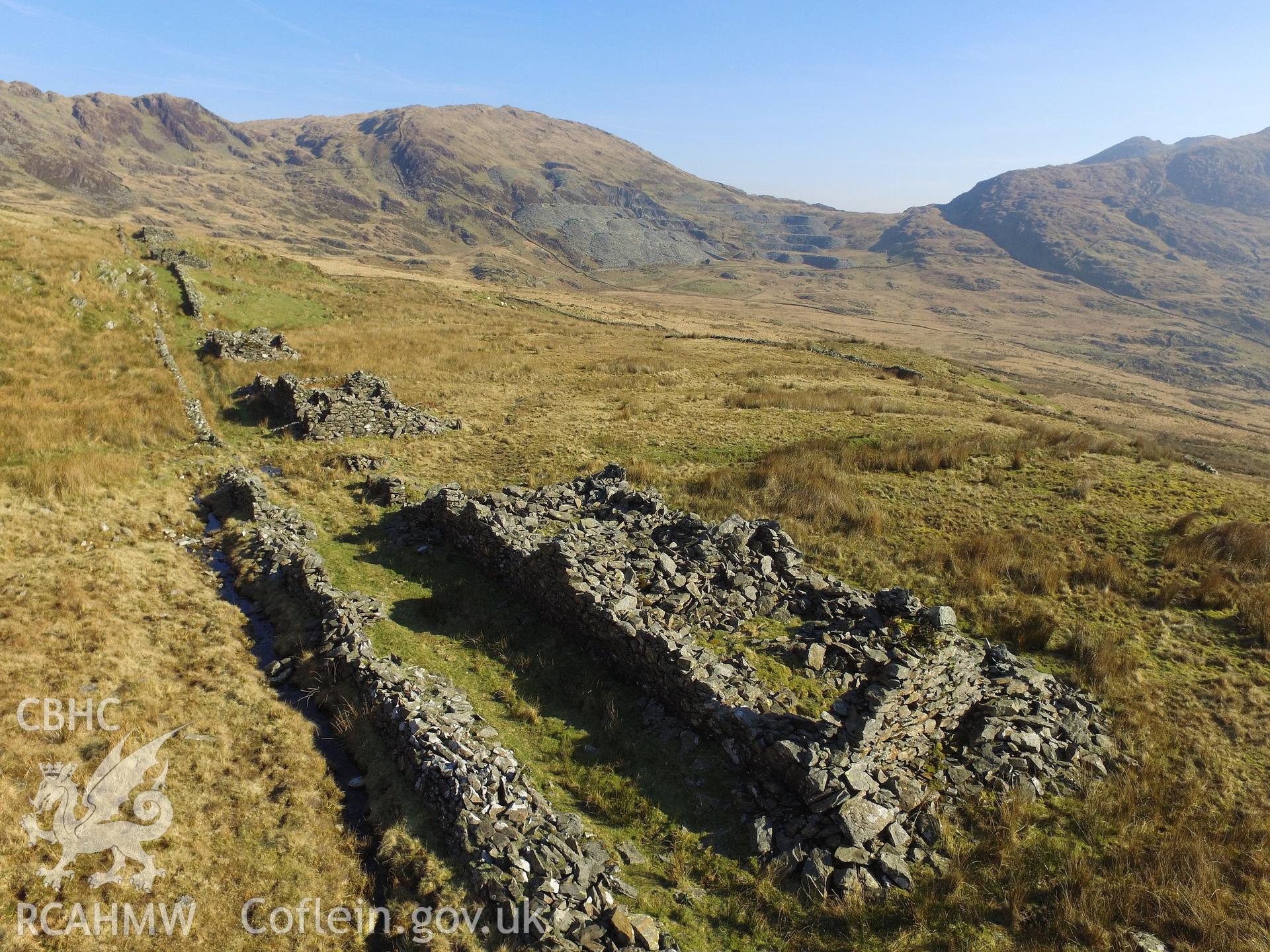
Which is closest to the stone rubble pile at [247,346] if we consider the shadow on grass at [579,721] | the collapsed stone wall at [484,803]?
the shadow on grass at [579,721]

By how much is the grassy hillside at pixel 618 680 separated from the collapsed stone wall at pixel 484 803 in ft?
1.65

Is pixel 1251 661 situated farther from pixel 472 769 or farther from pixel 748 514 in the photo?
pixel 472 769

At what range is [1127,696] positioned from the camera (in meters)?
11.6

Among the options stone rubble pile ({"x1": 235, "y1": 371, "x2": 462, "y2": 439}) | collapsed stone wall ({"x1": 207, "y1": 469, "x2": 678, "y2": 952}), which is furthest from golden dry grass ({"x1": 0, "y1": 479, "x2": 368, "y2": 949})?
stone rubble pile ({"x1": 235, "y1": 371, "x2": 462, "y2": 439})

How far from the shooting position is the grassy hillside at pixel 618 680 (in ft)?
26.1

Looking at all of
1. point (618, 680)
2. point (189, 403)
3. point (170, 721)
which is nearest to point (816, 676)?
point (618, 680)

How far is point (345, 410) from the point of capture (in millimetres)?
27266

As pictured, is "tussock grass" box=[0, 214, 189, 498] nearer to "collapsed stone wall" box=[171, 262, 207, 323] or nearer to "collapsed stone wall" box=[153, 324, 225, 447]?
"collapsed stone wall" box=[153, 324, 225, 447]

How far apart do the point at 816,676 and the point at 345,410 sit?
2360cm

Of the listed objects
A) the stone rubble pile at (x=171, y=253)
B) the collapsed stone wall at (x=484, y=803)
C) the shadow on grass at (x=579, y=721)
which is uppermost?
the stone rubble pile at (x=171, y=253)

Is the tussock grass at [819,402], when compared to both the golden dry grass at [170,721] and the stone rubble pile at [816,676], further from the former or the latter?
the golden dry grass at [170,721]

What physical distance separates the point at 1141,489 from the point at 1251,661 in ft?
33.3

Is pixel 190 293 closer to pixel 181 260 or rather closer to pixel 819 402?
pixel 181 260

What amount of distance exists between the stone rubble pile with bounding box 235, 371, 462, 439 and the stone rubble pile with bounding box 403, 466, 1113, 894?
43.2 feet
